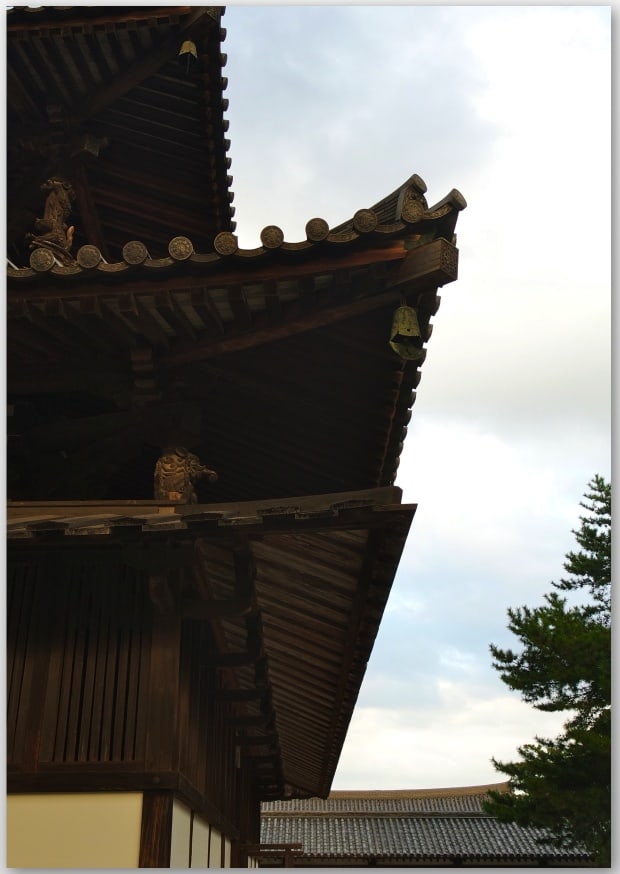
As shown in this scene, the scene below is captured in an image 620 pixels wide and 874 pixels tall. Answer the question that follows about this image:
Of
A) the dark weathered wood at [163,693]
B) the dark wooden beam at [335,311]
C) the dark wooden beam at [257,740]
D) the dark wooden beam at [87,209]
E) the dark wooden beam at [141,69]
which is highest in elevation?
the dark wooden beam at [141,69]

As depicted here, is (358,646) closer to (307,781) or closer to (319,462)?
(319,462)

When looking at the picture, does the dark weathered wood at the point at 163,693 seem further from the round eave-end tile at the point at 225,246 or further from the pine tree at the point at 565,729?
the pine tree at the point at 565,729

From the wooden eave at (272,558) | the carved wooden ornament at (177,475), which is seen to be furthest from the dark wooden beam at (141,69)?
the wooden eave at (272,558)

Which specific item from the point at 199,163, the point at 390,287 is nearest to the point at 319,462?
the point at 390,287

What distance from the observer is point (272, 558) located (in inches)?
202

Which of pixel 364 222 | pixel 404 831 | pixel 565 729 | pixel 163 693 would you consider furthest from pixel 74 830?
pixel 404 831

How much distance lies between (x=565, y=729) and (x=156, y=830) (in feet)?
35.8

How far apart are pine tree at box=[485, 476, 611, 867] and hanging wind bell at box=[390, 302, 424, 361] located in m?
9.17

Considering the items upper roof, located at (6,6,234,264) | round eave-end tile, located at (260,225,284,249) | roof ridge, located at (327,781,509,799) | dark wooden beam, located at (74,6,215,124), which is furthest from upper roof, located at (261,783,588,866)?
round eave-end tile, located at (260,225,284,249)

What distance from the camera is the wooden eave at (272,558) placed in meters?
4.12

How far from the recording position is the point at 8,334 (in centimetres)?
467

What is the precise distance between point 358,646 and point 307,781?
7772 mm

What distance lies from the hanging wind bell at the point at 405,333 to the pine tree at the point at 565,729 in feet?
30.1

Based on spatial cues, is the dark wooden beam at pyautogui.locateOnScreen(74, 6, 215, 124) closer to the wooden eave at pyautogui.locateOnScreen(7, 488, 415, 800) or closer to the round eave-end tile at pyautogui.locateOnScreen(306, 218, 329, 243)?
the round eave-end tile at pyautogui.locateOnScreen(306, 218, 329, 243)
